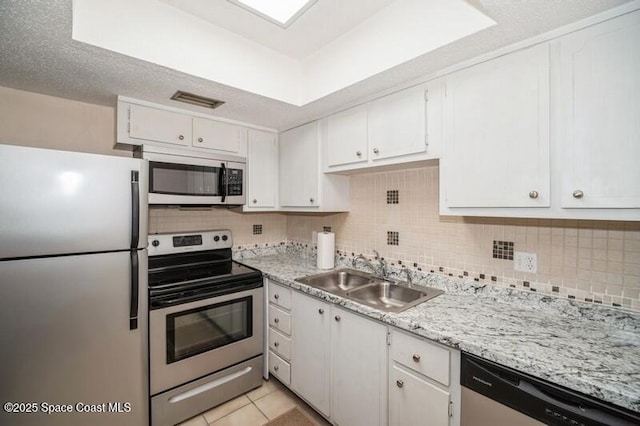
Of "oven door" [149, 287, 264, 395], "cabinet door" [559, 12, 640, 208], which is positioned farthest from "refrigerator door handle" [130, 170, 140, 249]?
"cabinet door" [559, 12, 640, 208]

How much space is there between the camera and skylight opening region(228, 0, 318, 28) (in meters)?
1.49

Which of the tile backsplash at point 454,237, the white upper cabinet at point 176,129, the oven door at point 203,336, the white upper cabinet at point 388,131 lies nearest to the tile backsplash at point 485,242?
the tile backsplash at point 454,237

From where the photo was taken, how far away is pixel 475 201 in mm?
1442

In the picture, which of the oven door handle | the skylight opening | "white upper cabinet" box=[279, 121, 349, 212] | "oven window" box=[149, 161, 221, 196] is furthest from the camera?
"white upper cabinet" box=[279, 121, 349, 212]

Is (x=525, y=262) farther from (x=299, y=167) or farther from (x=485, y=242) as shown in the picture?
(x=299, y=167)

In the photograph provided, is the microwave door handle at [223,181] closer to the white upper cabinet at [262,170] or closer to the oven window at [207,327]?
the white upper cabinet at [262,170]

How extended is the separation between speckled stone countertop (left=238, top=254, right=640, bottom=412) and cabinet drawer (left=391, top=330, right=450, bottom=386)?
61 mm

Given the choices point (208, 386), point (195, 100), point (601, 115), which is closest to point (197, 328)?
point (208, 386)

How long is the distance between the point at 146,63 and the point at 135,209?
0.77 meters

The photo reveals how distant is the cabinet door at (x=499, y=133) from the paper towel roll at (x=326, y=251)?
43.6 inches

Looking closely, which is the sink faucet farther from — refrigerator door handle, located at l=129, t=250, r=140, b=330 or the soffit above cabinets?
refrigerator door handle, located at l=129, t=250, r=140, b=330

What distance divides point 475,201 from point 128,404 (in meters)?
2.18

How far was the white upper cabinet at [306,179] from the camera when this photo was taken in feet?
7.72

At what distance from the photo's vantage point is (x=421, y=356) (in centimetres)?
132
